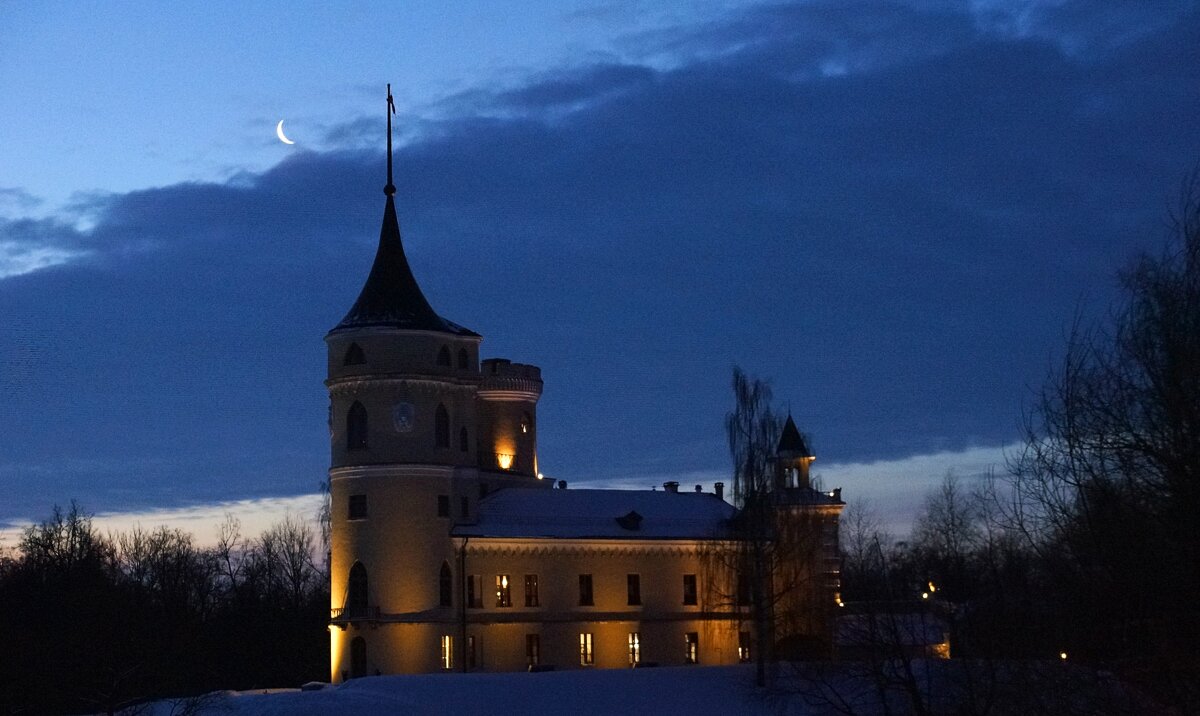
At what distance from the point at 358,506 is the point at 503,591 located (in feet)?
21.0

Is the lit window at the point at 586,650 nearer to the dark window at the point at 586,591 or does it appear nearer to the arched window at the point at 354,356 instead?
the dark window at the point at 586,591

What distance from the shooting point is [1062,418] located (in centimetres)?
2300

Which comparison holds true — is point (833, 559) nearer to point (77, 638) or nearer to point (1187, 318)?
point (77, 638)

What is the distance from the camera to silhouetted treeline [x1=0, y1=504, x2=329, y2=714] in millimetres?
54406

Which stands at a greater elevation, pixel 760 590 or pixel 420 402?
pixel 420 402

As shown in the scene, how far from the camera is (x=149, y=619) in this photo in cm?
7150

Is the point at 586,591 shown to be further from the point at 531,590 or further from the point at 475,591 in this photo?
the point at 475,591

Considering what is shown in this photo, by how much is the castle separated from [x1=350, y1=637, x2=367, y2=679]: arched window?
2.0 inches

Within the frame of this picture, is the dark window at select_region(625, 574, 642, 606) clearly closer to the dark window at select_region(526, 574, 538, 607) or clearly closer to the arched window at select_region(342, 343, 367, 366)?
the dark window at select_region(526, 574, 538, 607)

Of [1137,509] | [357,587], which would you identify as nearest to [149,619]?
[357,587]

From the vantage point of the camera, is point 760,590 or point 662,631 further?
point 662,631

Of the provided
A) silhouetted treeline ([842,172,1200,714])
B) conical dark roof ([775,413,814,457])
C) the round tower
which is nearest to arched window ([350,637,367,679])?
the round tower

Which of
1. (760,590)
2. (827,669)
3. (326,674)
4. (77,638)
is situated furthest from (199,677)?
(827,669)

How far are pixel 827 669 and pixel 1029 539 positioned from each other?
1109 inches
